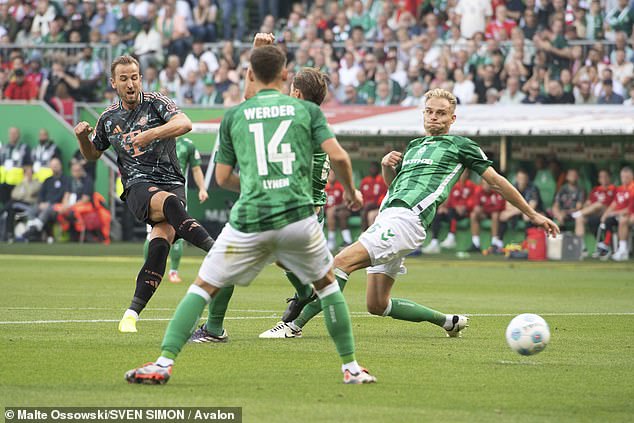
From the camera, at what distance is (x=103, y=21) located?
3319 centimetres

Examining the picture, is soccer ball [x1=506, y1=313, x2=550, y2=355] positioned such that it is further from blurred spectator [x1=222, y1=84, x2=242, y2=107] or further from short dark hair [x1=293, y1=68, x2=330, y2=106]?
blurred spectator [x1=222, y1=84, x2=242, y2=107]

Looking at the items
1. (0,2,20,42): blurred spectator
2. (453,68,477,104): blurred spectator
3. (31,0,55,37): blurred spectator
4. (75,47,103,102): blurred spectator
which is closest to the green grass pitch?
(453,68,477,104): blurred spectator

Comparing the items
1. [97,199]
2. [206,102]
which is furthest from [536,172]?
[97,199]

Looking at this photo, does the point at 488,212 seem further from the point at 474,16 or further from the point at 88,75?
the point at 88,75

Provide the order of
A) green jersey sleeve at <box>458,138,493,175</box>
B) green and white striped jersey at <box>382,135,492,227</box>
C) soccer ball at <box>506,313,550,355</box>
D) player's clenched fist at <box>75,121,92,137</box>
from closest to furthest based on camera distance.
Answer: soccer ball at <box>506,313,550,355</box> → player's clenched fist at <box>75,121,92,137</box> → green jersey sleeve at <box>458,138,493,175</box> → green and white striped jersey at <box>382,135,492,227</box>

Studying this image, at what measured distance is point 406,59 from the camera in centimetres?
2947

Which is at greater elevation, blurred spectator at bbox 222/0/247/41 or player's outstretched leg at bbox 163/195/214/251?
blurred spectator at bbox 222/0/247/41

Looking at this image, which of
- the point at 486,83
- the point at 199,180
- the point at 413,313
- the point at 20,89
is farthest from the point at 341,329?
the point at 20,89

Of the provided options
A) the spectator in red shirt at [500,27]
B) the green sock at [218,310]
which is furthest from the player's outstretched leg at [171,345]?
the spectator in red shirt at [500,27]

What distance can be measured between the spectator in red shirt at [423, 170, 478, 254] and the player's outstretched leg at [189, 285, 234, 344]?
58.9 ft

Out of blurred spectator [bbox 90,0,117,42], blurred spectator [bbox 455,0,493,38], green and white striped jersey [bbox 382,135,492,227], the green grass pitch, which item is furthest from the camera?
blurred spectator [bbox 90,0,117,42]

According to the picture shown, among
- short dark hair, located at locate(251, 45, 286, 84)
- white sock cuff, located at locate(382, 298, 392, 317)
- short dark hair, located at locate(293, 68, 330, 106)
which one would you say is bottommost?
white sock cuff, located at locate(382, 298, 392, 317)

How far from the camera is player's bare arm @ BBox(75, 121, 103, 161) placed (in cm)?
993

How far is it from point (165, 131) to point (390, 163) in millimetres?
1921
